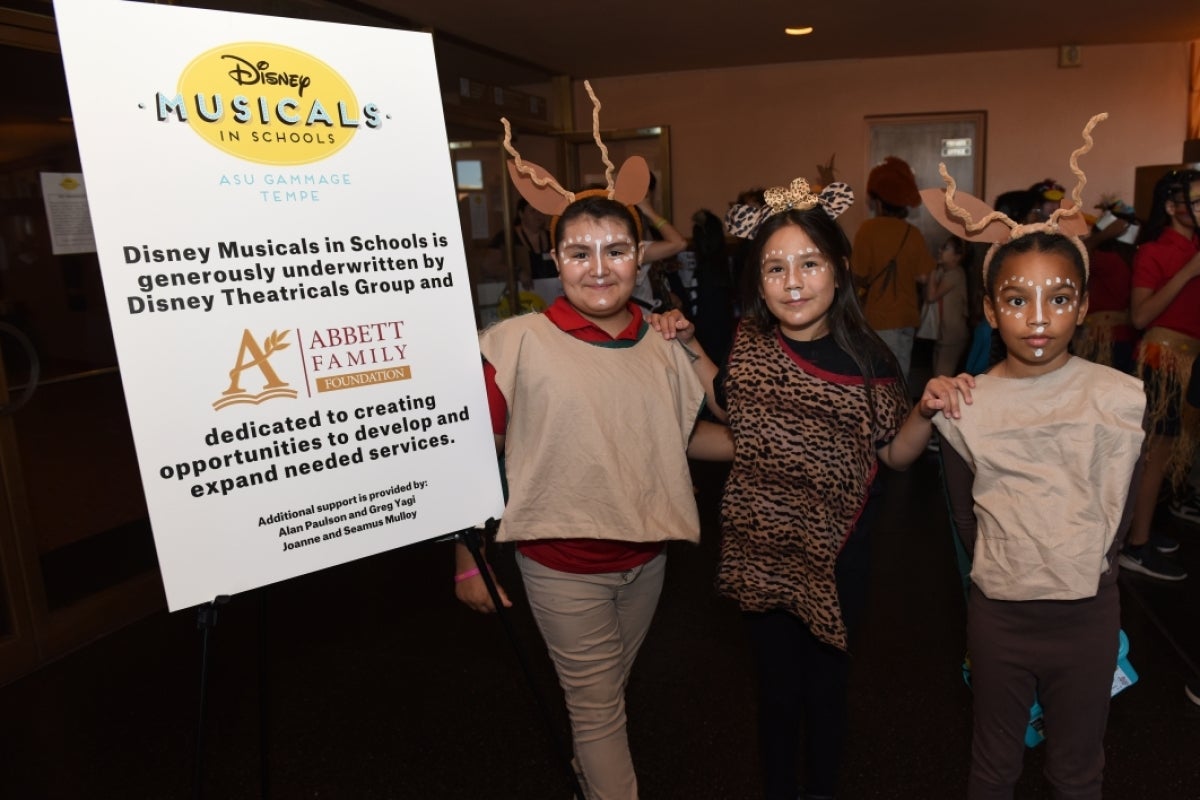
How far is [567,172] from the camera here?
6625 millimetres

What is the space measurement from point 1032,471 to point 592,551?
778 mm

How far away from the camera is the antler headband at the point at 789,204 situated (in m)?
1.55

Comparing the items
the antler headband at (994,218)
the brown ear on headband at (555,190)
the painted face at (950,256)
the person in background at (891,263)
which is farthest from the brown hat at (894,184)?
the brown ear on headband at (555,190)

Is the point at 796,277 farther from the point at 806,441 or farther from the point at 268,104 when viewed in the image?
the point at 268,104

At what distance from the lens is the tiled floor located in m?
2.07

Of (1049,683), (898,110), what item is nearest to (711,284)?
(1049,683)

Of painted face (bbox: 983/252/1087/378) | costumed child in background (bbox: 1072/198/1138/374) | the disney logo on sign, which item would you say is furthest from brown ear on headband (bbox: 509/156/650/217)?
costumed child in background (bbox: 1072/198/1138/374)

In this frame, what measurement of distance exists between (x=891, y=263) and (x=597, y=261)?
297 centimetres

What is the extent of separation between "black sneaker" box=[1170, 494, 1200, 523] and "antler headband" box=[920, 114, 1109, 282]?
282 cm

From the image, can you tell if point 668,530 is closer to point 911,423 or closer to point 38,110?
point 911,423

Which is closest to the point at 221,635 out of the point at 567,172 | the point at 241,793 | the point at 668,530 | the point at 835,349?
the point at 241,793

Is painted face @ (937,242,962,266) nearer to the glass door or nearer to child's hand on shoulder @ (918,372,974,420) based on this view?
child's hand on shoulder @ (918,372,974,420)

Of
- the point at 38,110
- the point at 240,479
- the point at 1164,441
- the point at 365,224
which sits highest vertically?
the point at 38,110

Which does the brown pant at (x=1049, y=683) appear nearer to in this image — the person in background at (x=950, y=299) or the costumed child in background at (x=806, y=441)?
the costumed child in background at (x=806, y=441)
